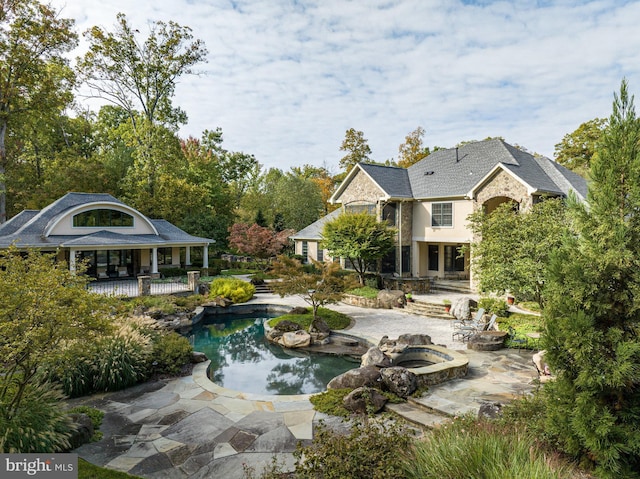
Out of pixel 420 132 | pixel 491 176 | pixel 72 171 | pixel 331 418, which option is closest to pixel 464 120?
pixel 491 176

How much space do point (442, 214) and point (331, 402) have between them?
18494 millimetres

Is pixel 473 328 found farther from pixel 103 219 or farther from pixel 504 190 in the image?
pixel 103 219

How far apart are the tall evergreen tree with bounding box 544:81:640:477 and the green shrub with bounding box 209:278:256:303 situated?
18.2 metres

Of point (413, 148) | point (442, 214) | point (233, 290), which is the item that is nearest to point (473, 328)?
point (442, 214)

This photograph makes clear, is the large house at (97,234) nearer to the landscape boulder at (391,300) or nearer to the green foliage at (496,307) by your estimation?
the landscape boulder at (391,300)

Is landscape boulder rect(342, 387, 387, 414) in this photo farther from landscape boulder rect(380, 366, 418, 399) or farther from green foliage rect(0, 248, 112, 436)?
green foliage rect(0, 248, 112, 436)

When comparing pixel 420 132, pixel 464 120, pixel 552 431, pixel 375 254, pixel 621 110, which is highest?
pixel 420 132

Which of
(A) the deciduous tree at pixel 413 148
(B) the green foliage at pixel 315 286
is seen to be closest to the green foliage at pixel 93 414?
(B) the green foliage at pixel 315 286

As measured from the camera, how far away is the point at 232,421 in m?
7.58

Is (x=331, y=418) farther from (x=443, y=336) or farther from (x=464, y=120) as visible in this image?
(x=464, y=120)

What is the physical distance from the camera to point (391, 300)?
20062 millimetres

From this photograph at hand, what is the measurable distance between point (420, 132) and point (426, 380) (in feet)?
124

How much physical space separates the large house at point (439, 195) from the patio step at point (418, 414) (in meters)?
16.4

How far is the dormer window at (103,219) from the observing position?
24.6 m
